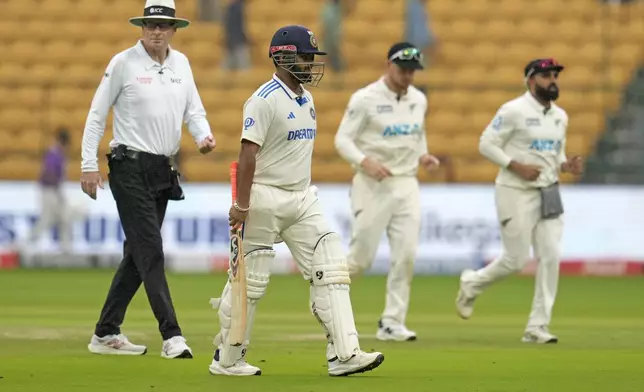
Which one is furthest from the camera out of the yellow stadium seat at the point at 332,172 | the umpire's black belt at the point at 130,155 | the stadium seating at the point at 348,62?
the stadium seating at the point at 348,62

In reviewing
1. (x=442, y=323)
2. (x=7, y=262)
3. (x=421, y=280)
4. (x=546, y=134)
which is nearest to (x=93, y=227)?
(x=7, y=262)

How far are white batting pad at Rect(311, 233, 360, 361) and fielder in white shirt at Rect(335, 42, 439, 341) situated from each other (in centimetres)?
356

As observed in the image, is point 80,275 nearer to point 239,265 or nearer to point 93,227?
point 93,227

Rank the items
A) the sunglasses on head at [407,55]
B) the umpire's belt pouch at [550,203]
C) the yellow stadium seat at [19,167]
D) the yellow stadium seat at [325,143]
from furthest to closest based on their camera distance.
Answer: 1. the yellow stadium seat at [325,143]
2. the yellow stadium seat at [19,167]
3. the sunglasses on head at [407,55]
4. the umpire's belt pouch at [550,203]

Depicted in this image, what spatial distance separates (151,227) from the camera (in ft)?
34.1

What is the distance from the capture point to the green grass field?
8.80m

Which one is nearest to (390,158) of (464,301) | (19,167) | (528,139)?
(528,139)

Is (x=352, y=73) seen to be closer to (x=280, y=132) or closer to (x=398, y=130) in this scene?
(x=398, y=130)

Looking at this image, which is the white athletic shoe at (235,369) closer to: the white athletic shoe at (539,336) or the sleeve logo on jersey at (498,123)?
the white athletic shoe at (539,336)

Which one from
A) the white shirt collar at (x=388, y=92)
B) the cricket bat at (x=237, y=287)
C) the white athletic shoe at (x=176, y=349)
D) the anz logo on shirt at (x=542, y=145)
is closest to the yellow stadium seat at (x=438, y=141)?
the white shirt collar at (x=388, y=92)

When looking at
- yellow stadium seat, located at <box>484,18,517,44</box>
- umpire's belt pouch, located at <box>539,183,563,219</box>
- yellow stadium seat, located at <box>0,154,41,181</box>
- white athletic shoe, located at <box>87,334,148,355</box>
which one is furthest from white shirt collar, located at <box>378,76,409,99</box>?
yellow stadium seat, located at <box>484,18,517,44</box>

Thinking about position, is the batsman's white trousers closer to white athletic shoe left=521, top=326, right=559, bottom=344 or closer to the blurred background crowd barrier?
white athletic shoe left=521, top=326, right=559, bottom=344

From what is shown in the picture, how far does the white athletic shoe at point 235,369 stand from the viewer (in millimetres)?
9121

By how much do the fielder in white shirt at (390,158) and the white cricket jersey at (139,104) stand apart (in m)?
2.42
